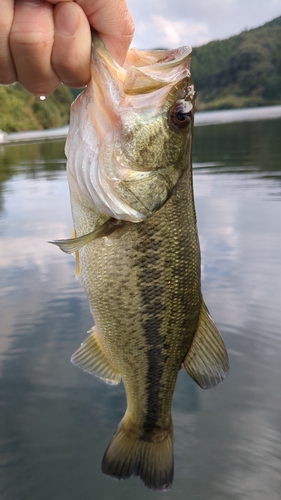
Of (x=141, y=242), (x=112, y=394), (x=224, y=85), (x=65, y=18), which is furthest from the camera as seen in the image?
(x=224, y=85)

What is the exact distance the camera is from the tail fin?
215cm

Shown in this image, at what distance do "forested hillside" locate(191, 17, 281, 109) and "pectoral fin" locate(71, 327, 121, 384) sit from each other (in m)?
110

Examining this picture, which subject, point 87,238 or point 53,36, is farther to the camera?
point 87,238

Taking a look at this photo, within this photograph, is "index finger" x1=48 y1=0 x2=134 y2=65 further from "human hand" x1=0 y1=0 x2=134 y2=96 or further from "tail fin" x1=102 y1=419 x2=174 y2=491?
"tail fin" x1=102 y1=419 x2=174 y2=491

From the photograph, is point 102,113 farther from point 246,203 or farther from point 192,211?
point 246,203

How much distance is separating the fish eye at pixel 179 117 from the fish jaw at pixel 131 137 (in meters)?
0.02

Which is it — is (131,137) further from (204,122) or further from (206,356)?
(204,122)

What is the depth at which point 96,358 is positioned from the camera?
2236 millimetres

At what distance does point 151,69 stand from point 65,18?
0.44 metres

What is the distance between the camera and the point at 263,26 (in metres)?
151

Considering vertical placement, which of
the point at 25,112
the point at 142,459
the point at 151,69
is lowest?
the point at 142,459

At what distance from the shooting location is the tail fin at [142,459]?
7.05 ft

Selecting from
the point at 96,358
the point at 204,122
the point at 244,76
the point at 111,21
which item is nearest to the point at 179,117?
the point at 111,21

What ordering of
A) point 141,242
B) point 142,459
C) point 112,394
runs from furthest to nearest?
point 112,394 < point 142,459 < point 141,242
